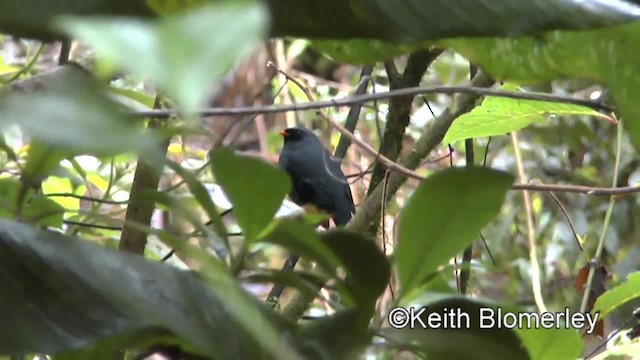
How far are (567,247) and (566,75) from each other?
52.1 inches

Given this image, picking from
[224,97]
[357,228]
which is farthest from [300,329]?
[224,97]

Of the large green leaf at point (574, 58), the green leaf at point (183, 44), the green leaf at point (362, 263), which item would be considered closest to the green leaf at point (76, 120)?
the green leaf at point (183, 44)

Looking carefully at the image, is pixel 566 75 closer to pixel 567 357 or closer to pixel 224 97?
pixel 567 357

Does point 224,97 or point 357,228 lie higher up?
point 224,97

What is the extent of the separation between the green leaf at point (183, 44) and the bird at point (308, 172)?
1905 millimetres

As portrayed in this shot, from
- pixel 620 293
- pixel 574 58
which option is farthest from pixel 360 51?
pixel 620 293

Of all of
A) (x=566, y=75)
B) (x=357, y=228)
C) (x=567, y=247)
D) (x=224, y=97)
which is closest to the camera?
(x=566, y=75)

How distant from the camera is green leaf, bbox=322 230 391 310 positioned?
0.87ft

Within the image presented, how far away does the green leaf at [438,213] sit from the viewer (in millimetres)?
277

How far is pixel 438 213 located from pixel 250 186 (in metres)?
0.07

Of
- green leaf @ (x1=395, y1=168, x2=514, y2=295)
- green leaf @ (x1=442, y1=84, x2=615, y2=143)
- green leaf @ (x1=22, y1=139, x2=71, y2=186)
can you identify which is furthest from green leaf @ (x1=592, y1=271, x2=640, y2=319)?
green leaf @ (x1=22, y1=139, x2=71, y2=186)

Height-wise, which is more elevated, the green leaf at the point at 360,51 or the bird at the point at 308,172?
the bird at the point at 308,172

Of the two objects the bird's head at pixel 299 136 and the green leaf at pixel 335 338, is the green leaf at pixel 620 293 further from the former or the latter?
the bird's head at pixel 299 136

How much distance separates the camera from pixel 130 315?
260 mm
